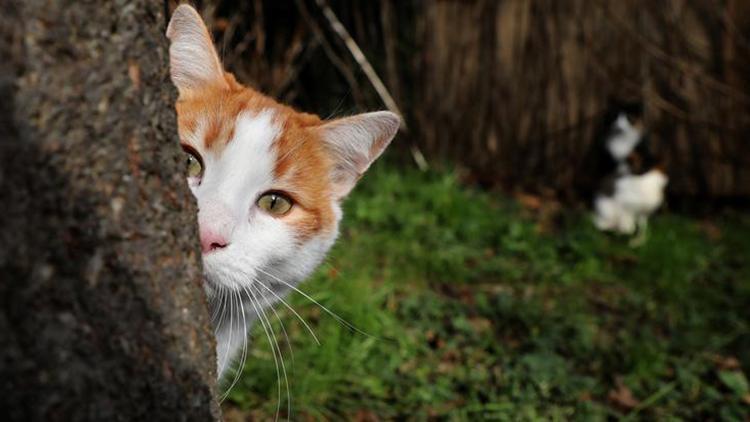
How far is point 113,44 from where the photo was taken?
107cm

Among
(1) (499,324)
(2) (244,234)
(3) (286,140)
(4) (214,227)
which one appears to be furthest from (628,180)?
(4) (214,227)

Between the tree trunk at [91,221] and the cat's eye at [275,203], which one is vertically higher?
the cat's eye at [275,203]

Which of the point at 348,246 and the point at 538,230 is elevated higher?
the point at 538,230

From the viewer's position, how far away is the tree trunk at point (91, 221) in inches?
38.5

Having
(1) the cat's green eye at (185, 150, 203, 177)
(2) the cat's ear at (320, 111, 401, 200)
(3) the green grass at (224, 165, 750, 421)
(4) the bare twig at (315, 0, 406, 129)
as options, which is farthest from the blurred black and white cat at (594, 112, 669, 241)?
(1) the cat's green eye at (185, 150, 203, 177)

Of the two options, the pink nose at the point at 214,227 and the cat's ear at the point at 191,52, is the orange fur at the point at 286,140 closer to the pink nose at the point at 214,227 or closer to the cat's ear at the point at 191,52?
the cat's ear at the point at 191,52

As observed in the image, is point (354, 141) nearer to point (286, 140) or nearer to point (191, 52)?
point (286, 140)

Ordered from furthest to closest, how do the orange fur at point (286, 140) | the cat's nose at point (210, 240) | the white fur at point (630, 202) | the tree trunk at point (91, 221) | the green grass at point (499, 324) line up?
the white fur at point (630, 202)
the green grass at point (499, 324)
the orange fur at point (286, 140)
the cat's nose at point (210, 240)
the tree trunk at point (91, 221)

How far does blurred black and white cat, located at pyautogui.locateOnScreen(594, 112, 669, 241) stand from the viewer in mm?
5371

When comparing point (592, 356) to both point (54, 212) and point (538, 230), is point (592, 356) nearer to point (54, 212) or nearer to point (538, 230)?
point (538, 230)

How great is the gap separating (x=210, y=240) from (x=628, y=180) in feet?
14.8

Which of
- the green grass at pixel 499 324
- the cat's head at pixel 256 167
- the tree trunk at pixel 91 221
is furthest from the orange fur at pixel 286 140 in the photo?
the tree trunk at pixel 91 221

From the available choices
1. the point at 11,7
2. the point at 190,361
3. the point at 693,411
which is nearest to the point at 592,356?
the point at 693,411

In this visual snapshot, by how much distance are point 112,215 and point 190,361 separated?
0.94 feet
